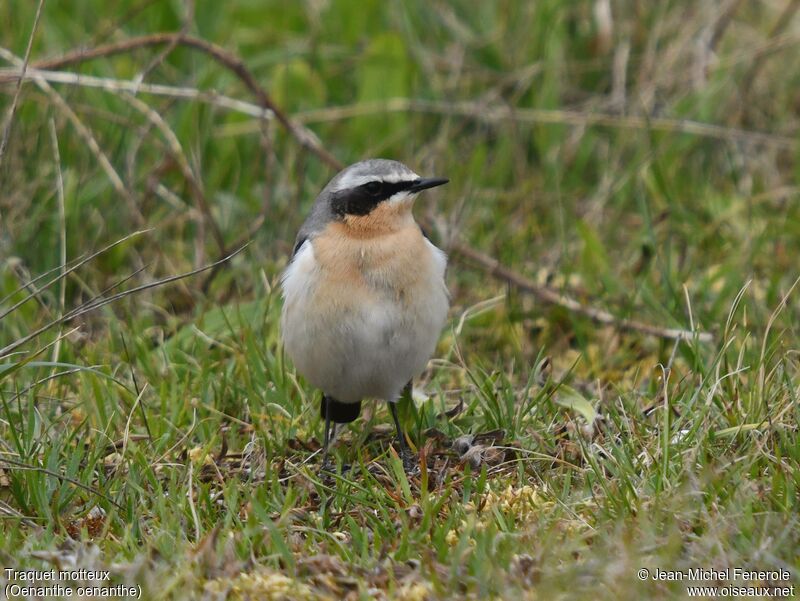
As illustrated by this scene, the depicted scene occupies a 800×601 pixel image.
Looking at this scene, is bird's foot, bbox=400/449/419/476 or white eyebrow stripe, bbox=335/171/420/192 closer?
bird's foot, bbox=400/449/419/476

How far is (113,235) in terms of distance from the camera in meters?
7.71

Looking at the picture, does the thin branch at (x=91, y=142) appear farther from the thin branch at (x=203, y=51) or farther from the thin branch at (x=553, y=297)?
the thin branch at (x=553, y=297)

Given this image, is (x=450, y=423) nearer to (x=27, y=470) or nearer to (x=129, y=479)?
(x=129, y=479)

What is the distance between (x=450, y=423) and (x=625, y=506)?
1.47 m

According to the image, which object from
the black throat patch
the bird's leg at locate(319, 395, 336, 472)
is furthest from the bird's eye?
the bird's leg at locate(319, 395, 336, 472)

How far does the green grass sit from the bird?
0.76 ft

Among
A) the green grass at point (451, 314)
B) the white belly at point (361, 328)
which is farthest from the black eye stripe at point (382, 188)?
the green grass at point (451, 314)

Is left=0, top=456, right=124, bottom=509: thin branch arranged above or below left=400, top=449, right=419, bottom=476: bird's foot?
above

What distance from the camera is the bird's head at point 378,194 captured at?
580 cm

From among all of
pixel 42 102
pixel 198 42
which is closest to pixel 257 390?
pixel 198 42

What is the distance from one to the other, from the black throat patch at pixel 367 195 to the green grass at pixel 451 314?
2.45 ft

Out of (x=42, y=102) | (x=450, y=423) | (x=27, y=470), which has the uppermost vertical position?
(x=42, y=102)

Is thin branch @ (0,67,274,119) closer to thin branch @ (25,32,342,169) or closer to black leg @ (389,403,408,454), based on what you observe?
thin branch @ (25,32,342,169)

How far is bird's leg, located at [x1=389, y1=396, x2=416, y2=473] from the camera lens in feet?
17.3
